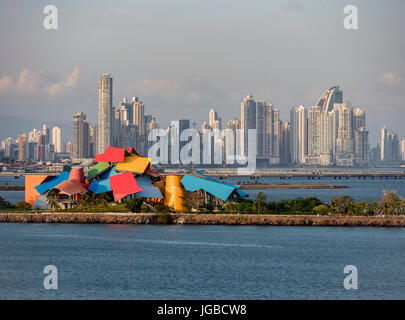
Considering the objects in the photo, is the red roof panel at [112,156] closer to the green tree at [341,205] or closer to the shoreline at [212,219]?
the shoreline at [212,219]

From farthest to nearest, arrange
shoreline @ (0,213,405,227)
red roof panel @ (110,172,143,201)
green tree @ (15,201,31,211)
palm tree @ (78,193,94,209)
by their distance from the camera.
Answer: green tree @ (15,201,31,211) < red roof panel @ (110,172,143,201) < palm tree @ (78,193,94,209) < shoreline @ (0,213,405,227)

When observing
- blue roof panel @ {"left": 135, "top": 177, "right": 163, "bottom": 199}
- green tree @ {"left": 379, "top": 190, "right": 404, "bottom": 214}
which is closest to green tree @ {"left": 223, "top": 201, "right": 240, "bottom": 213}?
blue roof panel @ {"left": 135, "top": 177, "right": 163, "bottom": 199}

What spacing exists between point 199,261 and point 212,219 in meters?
16.2

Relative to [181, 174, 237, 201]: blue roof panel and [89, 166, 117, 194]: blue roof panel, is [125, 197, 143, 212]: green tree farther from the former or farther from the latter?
[89, 166, 117, 194]: blue roof panel

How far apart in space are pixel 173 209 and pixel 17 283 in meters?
28.7

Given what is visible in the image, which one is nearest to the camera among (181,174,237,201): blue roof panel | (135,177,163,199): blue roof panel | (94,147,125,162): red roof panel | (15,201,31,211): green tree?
(181,174,237,201): blue roof panel

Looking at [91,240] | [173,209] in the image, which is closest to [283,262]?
[91,240]

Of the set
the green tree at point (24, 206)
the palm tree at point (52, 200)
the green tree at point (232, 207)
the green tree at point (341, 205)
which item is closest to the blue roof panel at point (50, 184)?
the palm tree at point (52, 200)

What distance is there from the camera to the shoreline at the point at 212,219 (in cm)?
5706

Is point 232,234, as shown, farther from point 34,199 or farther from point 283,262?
point 34,199

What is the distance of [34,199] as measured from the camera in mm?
67625

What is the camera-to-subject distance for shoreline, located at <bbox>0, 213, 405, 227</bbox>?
57062 mm

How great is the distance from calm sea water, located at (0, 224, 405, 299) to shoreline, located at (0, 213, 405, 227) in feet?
4.63

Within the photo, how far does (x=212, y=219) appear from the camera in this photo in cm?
5834
